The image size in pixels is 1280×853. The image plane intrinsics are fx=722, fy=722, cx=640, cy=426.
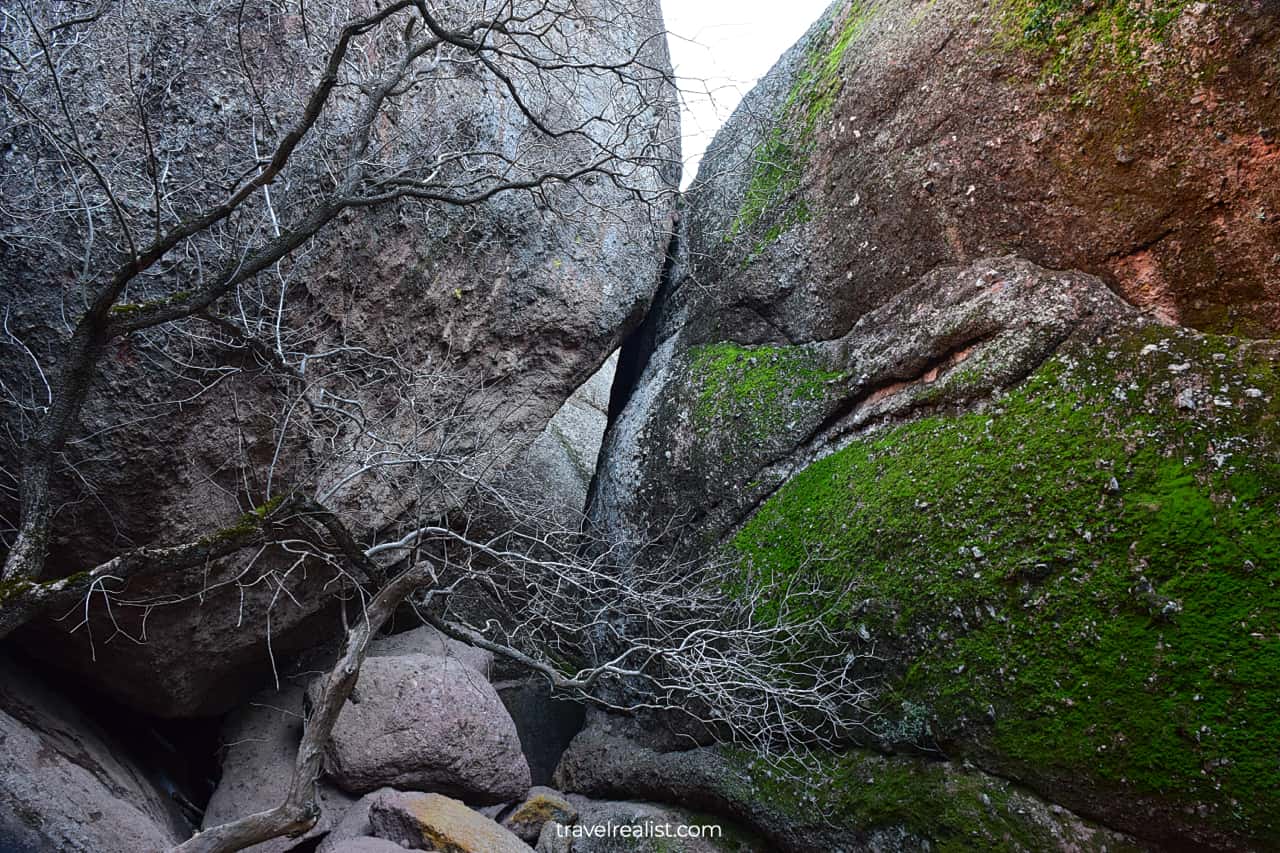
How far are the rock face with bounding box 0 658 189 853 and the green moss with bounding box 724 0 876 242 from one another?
5680 millimetres

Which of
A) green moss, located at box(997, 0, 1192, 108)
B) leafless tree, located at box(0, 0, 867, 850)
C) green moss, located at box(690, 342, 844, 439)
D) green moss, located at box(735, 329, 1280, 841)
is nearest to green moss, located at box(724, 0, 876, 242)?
green moss, located at box(690, 342, 844, 439)

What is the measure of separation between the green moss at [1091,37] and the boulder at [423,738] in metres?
5.40

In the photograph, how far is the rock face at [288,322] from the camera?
4289 mm

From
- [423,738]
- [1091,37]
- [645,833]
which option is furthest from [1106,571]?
[423,738]

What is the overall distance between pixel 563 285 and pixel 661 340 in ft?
4.38

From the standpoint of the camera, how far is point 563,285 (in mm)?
5820

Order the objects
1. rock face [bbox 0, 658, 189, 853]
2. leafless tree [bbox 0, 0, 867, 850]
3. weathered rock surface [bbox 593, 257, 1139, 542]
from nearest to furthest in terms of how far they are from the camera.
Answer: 1. rock face [bbox 0, 658, 189, 853]
2. leafless tree [bbox 0, 0, 867, 850]
3. weathered rock surface [bbox 593, 257, 1139, 542]

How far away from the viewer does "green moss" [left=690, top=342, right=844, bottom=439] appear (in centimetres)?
514

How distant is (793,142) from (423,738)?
540 cm

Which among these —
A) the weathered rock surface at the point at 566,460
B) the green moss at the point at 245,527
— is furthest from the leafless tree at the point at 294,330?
the weathered rock surface at the point at 566,460

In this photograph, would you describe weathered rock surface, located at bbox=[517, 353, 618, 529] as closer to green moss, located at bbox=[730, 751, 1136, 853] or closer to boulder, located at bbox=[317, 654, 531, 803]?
boulder, located at bbox=[317, 654, 531, 803]

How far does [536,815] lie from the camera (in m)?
5.10

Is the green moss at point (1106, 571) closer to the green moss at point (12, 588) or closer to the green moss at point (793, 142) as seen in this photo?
Answer: the green moss at point (793, 142)

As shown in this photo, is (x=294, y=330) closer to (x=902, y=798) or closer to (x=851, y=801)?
(x=851, y=801)
